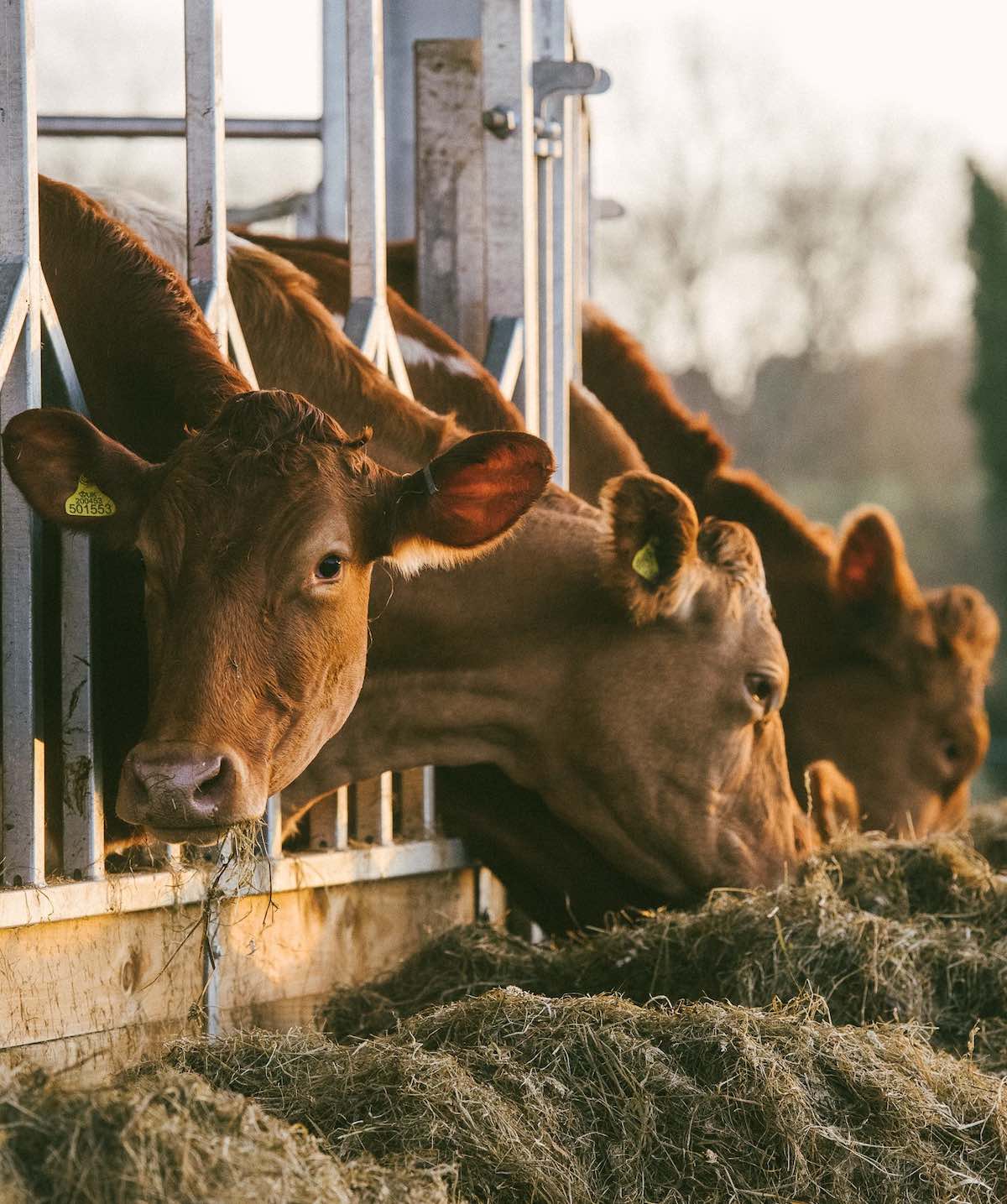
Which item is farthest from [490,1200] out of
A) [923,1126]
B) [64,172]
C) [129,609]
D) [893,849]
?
[64,172]

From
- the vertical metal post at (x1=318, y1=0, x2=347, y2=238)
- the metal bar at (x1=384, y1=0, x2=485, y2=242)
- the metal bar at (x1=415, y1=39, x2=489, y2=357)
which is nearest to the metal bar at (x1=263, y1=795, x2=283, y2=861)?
the metal bar at (x1=415, y1=39, x2=489, y2=357)

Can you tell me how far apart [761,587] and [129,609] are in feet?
6.65

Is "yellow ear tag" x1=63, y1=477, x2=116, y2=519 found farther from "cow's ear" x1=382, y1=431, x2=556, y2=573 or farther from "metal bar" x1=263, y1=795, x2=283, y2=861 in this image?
"metal bar" x1=263, y1=795, x2=283, y2=861

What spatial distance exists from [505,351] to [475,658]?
64.3 inches

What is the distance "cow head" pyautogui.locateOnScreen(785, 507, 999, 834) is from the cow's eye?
3.63 m

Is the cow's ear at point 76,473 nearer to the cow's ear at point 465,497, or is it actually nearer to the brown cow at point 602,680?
the cow's ear at point 465,497

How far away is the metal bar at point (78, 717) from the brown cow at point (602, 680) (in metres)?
0.86

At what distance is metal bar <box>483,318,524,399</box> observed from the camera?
5684mm

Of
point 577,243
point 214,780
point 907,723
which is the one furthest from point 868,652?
point 214,780

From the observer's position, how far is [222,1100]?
7.12 ft

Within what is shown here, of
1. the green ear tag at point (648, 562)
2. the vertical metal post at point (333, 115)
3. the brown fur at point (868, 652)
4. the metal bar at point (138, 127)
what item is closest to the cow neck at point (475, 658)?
the green ear tag at point (648, 562)

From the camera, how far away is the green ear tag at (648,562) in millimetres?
4531

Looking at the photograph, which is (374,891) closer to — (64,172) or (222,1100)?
(222,1100)

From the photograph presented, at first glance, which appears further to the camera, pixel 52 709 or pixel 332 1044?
pixel 52 709
